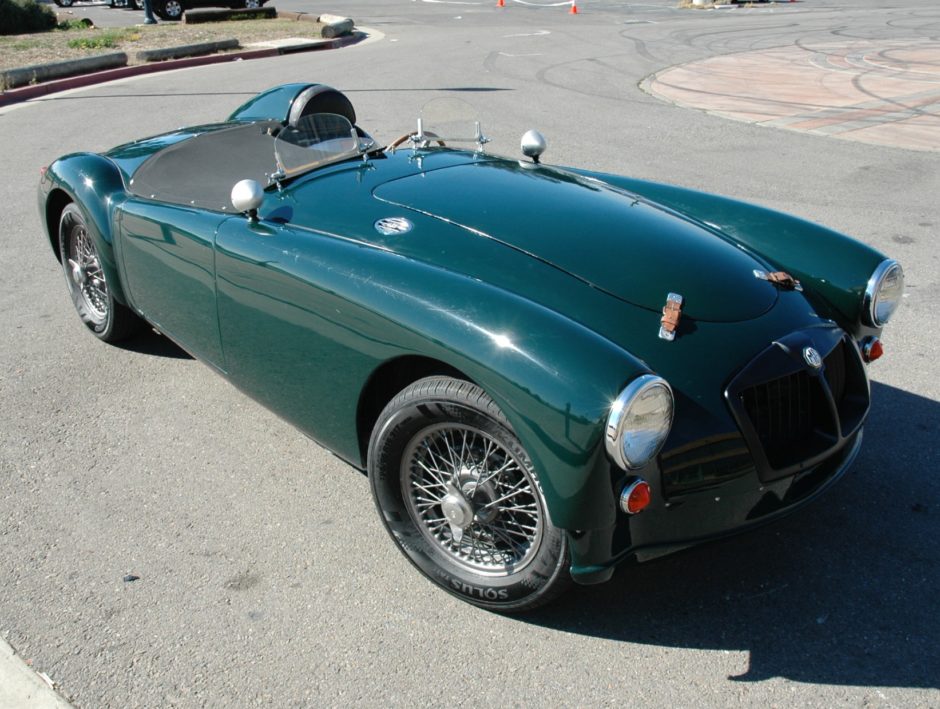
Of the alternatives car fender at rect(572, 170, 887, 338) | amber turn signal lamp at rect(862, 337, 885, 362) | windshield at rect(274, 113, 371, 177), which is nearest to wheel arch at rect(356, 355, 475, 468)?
windshield at rect(274, 113, 371, 177)

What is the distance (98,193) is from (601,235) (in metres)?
2.53

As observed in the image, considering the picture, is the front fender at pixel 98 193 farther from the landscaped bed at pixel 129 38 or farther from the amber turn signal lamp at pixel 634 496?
the landscaped bed at pixel 129 38

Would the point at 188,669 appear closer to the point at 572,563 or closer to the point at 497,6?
the point at 572,563

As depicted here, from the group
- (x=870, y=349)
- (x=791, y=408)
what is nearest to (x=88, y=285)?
(x=791, y=408)

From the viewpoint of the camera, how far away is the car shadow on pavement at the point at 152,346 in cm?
474

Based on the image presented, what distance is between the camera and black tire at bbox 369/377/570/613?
2686 mm

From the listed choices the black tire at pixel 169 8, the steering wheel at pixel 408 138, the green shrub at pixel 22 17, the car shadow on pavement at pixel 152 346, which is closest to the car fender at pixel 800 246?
the steering wheel at pixel 408 138

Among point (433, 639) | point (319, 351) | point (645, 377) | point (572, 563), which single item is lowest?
point (433, 639)

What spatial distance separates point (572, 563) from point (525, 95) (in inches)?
416

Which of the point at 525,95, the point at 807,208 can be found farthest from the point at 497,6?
the point at 807,208

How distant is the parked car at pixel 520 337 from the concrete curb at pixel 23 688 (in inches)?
41.4

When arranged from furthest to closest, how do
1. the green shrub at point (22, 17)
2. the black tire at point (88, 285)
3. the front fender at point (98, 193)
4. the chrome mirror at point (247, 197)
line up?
the green shrub at point (22, 17)
the black tire at point (88, 285)
the front fender at point (98, 193)
the chrome mirror at point (247, 197)

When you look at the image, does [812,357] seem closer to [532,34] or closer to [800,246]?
[800,246]

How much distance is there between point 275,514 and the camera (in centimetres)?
341
